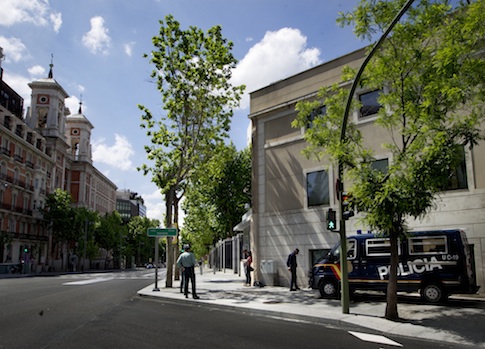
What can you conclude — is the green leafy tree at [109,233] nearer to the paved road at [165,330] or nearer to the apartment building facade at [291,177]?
the apartment building facade at [291,177]

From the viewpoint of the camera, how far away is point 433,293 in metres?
12.4

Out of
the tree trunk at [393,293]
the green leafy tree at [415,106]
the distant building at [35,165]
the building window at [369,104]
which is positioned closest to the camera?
the green leafy tree at [415,106]

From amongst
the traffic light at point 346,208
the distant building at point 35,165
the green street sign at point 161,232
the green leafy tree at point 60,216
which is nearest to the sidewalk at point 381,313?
the traffic light at point 346,208

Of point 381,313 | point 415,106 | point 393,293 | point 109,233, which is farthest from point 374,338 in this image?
point 109,233

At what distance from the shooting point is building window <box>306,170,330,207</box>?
18578mm

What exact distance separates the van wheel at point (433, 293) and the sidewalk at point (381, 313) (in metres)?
0.26

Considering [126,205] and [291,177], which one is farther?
[126,205]

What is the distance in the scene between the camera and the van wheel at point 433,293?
12297 millimetres

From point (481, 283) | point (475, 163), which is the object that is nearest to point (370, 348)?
point (481, 283)

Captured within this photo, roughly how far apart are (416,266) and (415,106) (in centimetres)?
532

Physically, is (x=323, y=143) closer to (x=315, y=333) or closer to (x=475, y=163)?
(x=315, y=333)

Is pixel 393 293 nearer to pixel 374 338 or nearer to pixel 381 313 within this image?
pixel 381 313

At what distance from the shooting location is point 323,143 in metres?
11.3

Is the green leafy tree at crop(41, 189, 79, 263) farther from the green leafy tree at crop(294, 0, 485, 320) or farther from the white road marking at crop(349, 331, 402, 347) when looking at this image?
the white road marking at crop(349, 331, 402, 347)
